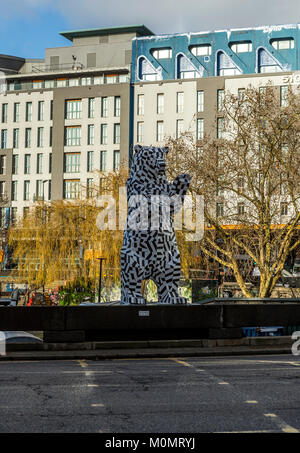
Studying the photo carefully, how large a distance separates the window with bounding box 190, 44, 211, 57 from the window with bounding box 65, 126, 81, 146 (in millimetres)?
17214

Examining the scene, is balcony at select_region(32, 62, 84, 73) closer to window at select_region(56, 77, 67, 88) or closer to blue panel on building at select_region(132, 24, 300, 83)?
window at select_region(56, 77, 67, 88)

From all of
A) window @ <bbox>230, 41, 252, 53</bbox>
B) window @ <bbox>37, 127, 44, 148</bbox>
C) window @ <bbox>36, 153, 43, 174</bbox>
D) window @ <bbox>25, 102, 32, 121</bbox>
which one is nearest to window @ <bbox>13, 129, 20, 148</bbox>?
window @ <bbox>25, 102, 32, 121</bbox>

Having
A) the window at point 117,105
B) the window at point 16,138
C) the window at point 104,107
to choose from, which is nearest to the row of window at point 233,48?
the window at point 117,105

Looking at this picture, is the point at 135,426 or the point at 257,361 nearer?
the point at 135,426

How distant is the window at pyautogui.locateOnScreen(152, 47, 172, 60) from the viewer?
77894mm

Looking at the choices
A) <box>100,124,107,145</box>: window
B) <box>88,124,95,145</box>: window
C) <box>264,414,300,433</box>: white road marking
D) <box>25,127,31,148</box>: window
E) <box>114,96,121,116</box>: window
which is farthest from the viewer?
<box>25,127,31,148</box>: window

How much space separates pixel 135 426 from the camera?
7.21m

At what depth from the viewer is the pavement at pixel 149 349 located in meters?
→ 14.9

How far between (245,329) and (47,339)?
6468 millimetres

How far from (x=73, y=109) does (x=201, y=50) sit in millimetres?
17563

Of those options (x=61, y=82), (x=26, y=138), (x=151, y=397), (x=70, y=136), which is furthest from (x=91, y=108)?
(x=151, y=397)

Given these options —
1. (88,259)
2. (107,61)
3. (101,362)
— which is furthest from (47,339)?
(107,61)

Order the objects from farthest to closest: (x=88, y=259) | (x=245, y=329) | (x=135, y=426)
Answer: (x=88, y=259)
(x=245, y=329)
(x=135, y=426)

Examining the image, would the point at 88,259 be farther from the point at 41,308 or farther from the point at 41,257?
the point at 41,308
